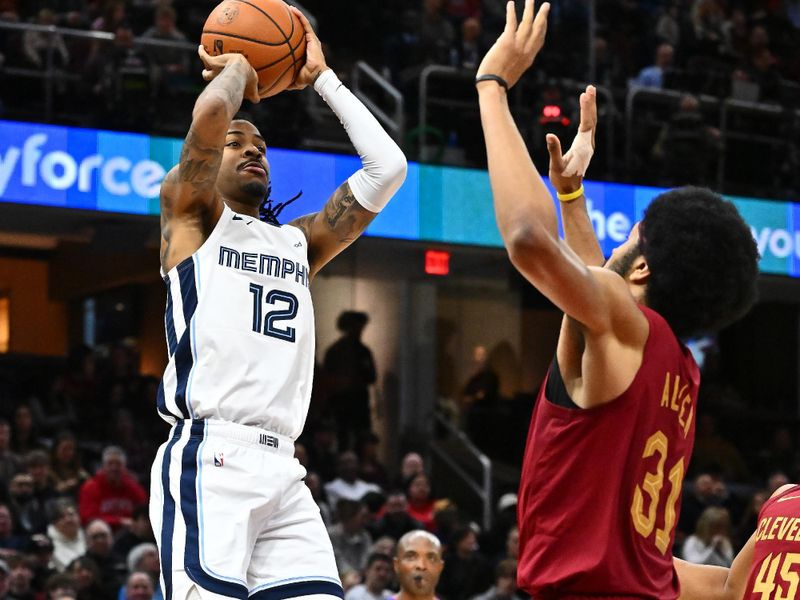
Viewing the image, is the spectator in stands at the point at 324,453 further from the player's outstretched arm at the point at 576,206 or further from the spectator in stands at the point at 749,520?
the player's outstretched arm at the point at 576,206

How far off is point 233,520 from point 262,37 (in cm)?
159

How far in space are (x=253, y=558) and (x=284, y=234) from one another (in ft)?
3.36

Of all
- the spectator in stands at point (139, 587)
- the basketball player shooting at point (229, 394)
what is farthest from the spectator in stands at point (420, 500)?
the basketball player shooting at point (229, 394)

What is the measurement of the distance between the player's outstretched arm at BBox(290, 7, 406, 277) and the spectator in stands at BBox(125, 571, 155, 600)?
464cm

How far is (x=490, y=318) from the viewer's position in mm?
18109

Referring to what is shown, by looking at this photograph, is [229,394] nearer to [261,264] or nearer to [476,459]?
[261,264]

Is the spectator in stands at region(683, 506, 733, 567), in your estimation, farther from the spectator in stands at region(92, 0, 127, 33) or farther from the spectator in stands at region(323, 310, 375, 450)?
the spectator in stands at region(92, 0, 127, 33)

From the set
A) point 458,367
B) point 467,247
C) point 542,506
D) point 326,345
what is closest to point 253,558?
point 542,506

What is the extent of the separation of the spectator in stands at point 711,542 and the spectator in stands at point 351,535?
Result: 2573mm

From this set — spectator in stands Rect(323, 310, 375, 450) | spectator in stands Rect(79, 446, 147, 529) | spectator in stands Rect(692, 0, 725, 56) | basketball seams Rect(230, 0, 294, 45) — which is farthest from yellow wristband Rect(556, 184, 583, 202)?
spectator in stands Rect(692, 0, 725, 56)

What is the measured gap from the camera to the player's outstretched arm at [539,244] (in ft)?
9.75

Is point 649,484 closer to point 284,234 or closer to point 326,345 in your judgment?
point 284,234

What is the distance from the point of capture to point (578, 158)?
3.84 metres

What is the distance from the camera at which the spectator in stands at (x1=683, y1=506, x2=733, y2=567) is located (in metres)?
11.6
